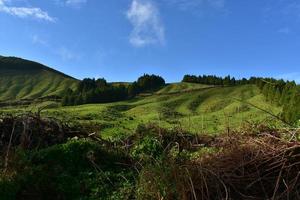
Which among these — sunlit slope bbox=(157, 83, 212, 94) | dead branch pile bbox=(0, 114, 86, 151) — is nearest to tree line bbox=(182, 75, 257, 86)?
sunlit slope bbox=(157, 83, 212, 94)

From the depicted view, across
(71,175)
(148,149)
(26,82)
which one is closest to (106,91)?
(26,82)

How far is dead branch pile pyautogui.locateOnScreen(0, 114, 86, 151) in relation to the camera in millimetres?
13392

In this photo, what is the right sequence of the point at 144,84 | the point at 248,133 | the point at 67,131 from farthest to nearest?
the point at 144,84
the point at 67,131
the point at 248,133

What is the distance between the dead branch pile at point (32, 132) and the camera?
13.4 meters

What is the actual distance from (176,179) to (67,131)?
6914 mm

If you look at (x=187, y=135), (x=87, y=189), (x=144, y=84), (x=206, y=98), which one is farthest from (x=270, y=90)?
(x=87, y=189)

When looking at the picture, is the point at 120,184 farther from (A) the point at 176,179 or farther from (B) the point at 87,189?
(A) the point at 176,179

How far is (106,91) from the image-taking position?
127000 millimetres

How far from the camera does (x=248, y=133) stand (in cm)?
1086

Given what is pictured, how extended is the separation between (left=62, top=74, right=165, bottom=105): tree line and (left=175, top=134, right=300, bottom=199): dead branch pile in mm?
112461

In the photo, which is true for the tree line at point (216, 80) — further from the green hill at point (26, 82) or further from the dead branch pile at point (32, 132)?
the dead branch pile at point (32, 132)

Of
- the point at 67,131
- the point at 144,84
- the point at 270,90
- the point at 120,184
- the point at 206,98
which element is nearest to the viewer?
the point at 120,184

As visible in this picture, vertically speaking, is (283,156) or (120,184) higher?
(283,156)

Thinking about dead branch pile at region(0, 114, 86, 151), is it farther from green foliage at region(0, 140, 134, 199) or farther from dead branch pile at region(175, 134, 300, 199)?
dead branch pile at region(175, 134, 300, 199)
